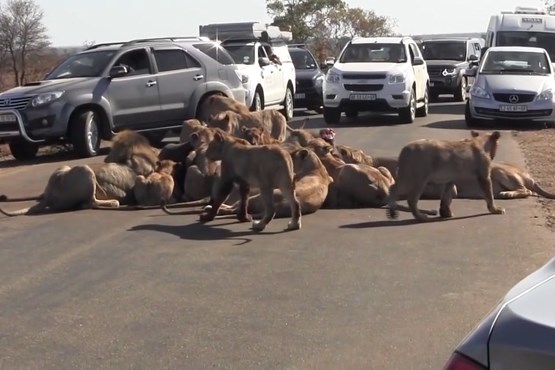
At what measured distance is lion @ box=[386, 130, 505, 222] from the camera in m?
10.3

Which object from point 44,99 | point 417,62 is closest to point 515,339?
point 44,99

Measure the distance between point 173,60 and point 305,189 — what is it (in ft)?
28.2

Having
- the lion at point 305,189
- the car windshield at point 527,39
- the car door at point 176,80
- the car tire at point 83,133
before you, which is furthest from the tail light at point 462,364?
the car windshield at point 527,39

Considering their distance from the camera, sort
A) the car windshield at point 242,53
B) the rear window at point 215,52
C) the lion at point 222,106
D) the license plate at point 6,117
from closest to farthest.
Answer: the lion at point 222,106, the license plate at point 6,117, the rear window at point 215,52, the car windshield at point 242,53

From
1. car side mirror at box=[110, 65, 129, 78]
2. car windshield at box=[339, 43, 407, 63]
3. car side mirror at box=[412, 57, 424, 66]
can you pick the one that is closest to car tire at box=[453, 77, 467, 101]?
car side mirror at box=[412, 57, 424, 66]

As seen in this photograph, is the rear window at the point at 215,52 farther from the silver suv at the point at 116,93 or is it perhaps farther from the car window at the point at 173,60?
the car window at the point at 173,60

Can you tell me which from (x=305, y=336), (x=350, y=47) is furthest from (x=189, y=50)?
(x=305, y=336)

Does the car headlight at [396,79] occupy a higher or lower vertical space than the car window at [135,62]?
lower

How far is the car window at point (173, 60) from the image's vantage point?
61.4 feet

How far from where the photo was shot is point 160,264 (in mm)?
8594

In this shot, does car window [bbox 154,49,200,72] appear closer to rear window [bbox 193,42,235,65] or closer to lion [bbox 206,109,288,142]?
rear window [bbox 193,42,235,65]

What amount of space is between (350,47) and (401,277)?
17.1m

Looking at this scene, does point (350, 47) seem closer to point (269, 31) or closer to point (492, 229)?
point (269, 31)

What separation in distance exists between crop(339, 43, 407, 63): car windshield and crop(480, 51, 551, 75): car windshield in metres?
1.98
